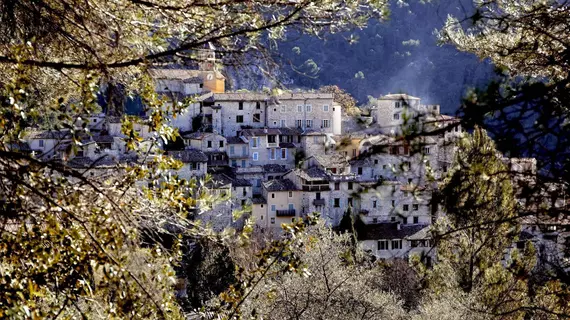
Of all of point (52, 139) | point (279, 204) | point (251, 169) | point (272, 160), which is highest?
point (52, 139)

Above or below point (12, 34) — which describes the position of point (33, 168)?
below

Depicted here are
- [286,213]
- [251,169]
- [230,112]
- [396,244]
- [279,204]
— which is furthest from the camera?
[230,112]

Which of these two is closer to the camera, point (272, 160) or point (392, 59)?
point (272, 160)

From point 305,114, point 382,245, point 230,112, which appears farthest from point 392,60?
point 382,245

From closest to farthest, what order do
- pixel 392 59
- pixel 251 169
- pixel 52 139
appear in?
pixel 52 139 → pixel 251 169 → pixel 392 59

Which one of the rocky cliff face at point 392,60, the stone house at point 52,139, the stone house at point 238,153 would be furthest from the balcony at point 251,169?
the stone house at point 52,139

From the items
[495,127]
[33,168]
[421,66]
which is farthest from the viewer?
[421,66]

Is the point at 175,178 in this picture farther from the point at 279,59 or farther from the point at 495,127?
the point at 495,127

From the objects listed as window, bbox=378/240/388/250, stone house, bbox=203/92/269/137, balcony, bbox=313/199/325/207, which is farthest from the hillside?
window, bbox=378/240/388/250

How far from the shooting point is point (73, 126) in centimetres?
365

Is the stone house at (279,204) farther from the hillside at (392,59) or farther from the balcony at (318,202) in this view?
the hillside at (392,59)

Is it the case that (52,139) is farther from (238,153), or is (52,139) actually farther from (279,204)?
(238,153)

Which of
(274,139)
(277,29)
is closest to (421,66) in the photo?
(274,139)

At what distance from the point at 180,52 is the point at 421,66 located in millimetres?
66854
